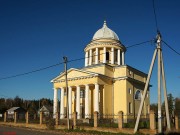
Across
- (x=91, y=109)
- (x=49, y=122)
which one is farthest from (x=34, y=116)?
(x=91, y=109)

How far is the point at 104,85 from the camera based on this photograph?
34.5 meters

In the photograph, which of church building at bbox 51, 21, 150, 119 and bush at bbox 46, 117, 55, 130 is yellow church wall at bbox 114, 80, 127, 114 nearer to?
church building at bbox 51, 21, 150, 119

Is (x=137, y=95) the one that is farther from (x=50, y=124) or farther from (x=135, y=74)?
(x=50, y=124)

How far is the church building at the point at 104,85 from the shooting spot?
3400 centimetres

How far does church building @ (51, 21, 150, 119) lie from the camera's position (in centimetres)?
3400

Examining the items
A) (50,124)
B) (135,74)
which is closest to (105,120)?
(50,124)

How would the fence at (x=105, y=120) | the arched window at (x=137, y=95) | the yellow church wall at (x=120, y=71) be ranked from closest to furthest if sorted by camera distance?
the fence at (x=105, y=120) < the yellow church wall at (x=120, y=71) < the arched window at (x=137, y=95)

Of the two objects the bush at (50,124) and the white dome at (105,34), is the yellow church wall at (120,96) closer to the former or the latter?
the white dome at (105,34)

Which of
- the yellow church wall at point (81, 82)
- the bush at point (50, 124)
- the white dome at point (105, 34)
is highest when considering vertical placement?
the white dome at point (105, 34)

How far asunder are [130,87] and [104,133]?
16.8 m

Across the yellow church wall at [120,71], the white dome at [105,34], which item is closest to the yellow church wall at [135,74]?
the yellow church wall at [120,71]

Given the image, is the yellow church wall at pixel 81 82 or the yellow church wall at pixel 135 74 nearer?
the yellow church wall at pixel 81 82

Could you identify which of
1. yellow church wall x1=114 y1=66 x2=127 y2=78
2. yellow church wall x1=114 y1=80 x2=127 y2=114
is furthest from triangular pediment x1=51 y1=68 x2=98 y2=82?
yellow church wall x1=114 y1=66 x2=127 y2=78

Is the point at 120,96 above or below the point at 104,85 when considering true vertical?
below
